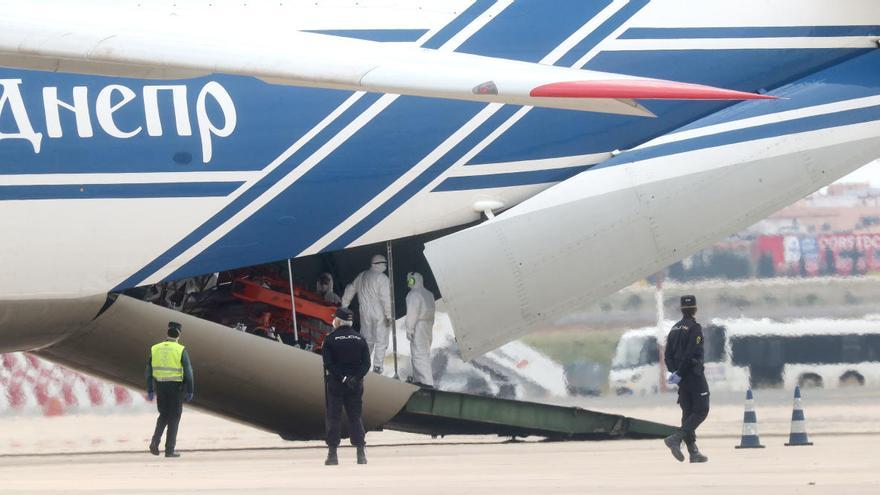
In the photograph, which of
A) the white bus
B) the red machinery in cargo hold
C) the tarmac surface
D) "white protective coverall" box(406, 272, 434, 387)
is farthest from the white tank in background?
the red machinery in cargo hold

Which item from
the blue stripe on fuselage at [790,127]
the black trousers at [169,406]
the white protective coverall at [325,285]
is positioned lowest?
the black trousers at [169,406]

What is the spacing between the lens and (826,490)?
1234 centimetres

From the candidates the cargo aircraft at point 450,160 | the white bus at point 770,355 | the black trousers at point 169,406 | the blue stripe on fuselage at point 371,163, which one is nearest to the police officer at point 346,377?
the cargo aircraft at point 450,160

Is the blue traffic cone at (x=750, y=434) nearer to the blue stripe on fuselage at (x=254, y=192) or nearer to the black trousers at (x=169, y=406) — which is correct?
the blue stripe on fuselage at (x=254, y=192)

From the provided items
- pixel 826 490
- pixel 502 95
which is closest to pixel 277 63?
pixel 502 95

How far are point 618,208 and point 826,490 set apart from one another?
18.0 feet

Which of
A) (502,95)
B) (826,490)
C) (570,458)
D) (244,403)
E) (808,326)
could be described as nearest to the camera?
(502,95)

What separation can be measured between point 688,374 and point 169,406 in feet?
18.2

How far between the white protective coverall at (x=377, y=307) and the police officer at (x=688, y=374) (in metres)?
3.46

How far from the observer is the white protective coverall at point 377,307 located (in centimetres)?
1866

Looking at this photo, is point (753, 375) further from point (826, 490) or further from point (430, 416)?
point (826, 490)

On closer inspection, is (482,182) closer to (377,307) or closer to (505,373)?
(377,307)

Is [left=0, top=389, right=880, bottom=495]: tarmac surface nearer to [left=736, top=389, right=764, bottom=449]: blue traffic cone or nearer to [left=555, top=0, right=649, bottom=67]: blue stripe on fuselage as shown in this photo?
[left=736, top=389, right=764, bottom=449]: blue traffic cone

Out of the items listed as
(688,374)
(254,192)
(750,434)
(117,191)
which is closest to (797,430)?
(750,434)
